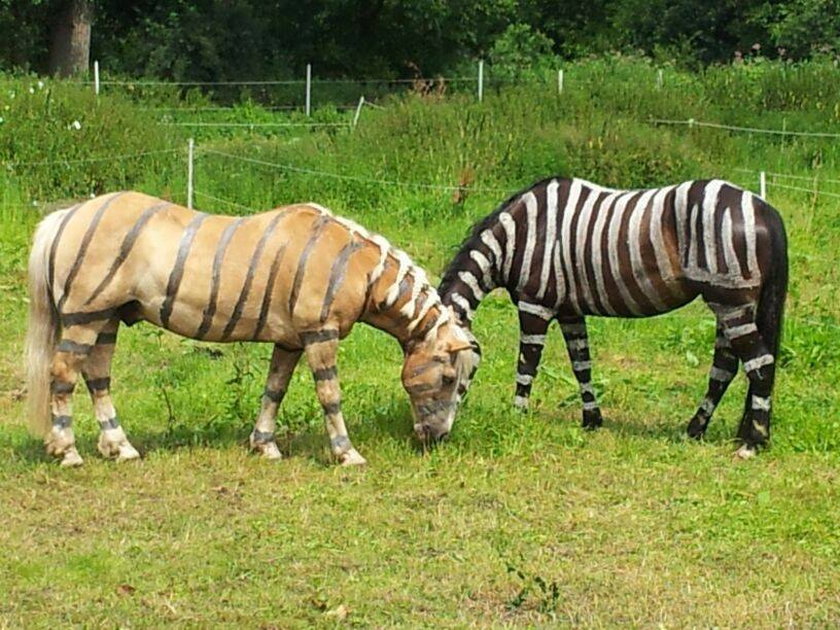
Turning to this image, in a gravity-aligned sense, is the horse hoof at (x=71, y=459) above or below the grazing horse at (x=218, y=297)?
below

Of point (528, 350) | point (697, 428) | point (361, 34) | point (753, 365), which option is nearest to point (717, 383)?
point (697, 428)

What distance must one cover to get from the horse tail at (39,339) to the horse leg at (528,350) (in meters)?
3.04

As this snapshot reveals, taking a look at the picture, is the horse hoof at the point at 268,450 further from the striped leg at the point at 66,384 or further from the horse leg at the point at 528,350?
the horse leg at the point at 528,350

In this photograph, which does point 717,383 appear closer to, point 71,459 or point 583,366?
point 583,366

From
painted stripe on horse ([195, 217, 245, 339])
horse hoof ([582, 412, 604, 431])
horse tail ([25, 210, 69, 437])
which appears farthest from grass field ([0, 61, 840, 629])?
painted stripe on horse ([195, 217, 245, 339])

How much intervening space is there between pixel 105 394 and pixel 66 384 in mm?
298

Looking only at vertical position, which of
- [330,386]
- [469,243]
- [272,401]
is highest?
[469,243]

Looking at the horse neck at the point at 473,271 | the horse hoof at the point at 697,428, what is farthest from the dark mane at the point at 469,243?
the horse hoof at the point at 697,428

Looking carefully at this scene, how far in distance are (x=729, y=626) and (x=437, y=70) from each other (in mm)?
26332

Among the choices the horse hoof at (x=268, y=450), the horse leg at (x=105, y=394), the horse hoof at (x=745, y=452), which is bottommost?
the horse hoof at (x=268, y=450)

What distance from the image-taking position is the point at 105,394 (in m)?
7.64

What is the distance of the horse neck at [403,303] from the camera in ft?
Result: 25.2

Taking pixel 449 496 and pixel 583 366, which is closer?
pixel 449 496

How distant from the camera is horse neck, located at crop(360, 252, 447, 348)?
770 cm
